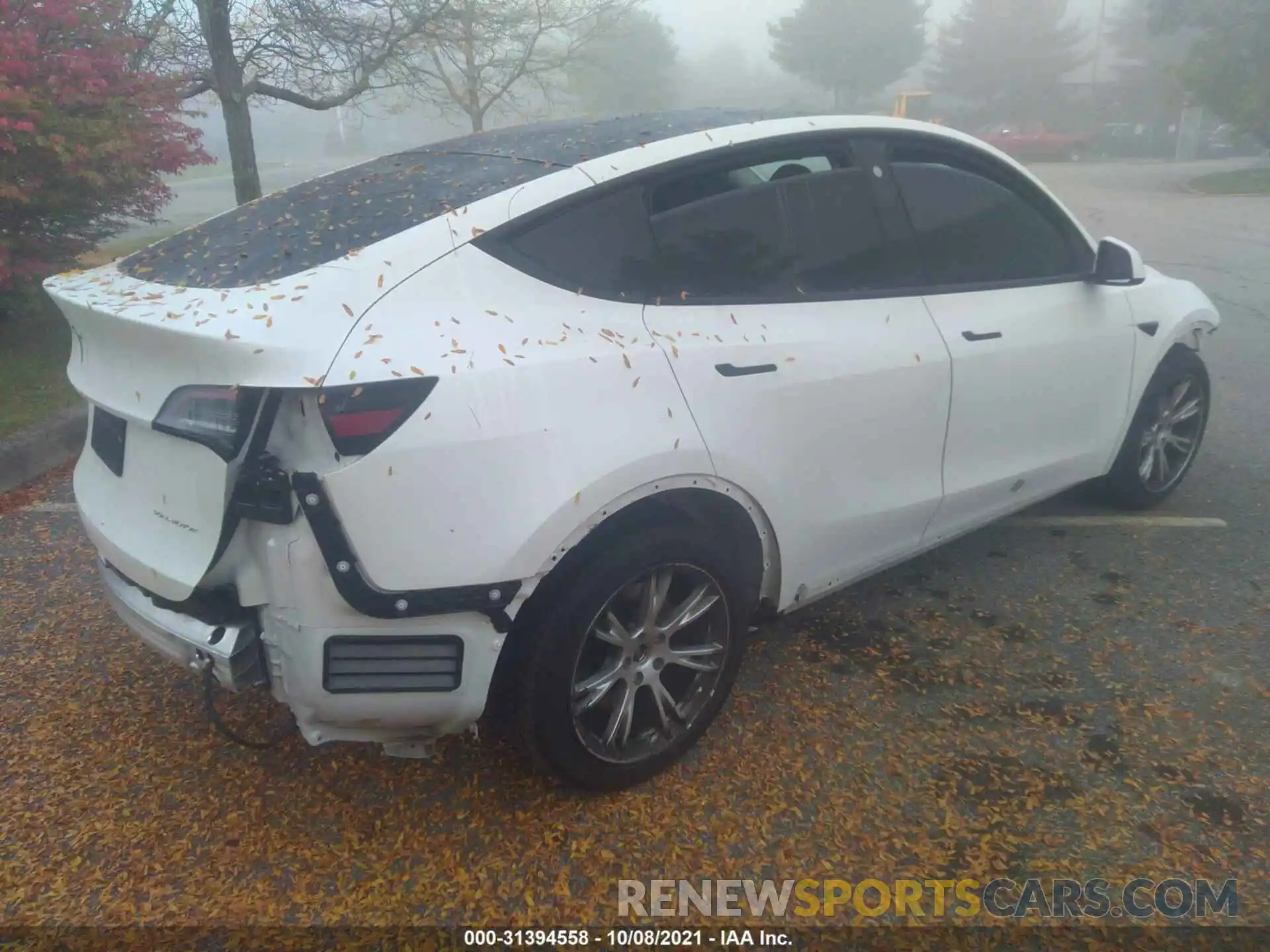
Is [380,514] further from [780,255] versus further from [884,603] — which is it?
[884,603]

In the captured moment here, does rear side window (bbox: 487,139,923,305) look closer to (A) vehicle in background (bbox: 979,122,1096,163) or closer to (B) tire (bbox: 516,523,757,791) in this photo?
(B) tire (bbox: 516,523,757,791)

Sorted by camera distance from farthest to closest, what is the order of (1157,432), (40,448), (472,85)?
1. (472,85)
2. (40,448)
3. (1157,432)

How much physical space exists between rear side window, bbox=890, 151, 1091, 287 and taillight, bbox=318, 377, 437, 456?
1.98 m

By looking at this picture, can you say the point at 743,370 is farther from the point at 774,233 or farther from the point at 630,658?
the point at 630,658

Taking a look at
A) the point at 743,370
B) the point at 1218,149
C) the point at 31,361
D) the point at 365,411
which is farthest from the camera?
the point at 1218,149

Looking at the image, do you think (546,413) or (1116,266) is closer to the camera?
(546,413)

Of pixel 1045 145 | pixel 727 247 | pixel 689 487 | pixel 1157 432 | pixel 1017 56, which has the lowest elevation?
pixel 1157 432

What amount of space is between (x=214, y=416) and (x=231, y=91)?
9.14m

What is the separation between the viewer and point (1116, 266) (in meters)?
3.88

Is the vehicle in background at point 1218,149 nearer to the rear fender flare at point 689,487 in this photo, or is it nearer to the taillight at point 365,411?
the rear fender flare at point 689,487

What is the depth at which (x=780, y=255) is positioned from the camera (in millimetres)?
2961

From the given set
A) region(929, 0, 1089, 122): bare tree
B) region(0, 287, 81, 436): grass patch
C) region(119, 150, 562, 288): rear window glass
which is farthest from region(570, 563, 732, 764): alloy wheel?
region(929, 0, 1089, 122): bare tree

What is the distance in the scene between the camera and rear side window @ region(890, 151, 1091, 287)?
3361 millimetres

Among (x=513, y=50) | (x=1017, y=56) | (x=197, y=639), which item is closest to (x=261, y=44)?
(x=513, y=50)
